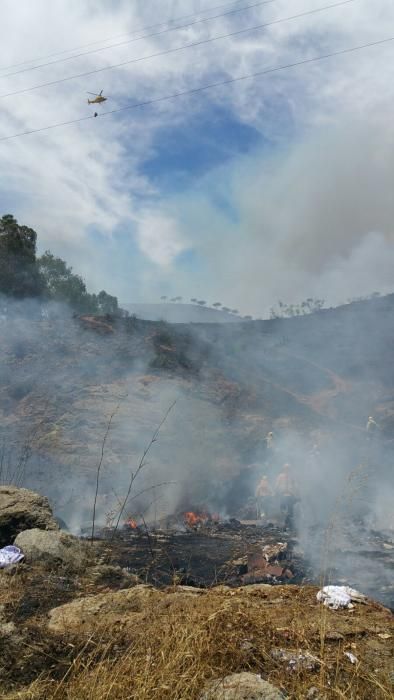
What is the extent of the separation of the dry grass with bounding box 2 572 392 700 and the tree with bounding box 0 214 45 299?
2488 cm

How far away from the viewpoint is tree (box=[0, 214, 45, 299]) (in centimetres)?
2595

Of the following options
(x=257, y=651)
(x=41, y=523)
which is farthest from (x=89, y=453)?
(x=257, y=651)

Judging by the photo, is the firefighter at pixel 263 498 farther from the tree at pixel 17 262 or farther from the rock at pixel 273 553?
the tree at pixel 17 262

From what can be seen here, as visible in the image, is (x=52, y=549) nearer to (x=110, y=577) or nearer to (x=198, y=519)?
(x=110, y=577)

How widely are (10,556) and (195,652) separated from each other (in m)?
2.38

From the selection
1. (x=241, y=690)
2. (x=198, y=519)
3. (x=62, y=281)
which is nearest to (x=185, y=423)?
(x=198, y=519)

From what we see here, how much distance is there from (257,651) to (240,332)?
2791 cm

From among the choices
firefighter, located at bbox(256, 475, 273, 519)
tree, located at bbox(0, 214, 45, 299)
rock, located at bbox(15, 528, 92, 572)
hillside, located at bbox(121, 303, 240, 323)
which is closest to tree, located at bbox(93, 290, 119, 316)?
tree, located at bbox(0, 214, 45, 299)

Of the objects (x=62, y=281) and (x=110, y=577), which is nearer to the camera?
(x=110, y=577)

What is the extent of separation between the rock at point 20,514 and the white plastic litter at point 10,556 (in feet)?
2.91

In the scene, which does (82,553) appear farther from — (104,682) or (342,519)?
(342,519)

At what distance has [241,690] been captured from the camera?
2156mm

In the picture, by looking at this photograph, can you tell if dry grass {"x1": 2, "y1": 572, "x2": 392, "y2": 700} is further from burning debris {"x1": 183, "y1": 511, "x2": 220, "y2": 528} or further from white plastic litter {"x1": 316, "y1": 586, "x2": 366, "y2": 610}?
burning debris {"x1": 183, "y1": 511, "x2": 220, "y2": 528}

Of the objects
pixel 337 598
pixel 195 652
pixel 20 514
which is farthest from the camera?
pixel 20 514
